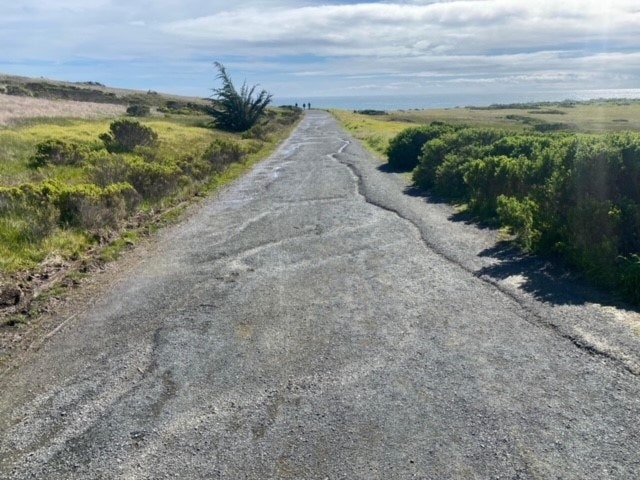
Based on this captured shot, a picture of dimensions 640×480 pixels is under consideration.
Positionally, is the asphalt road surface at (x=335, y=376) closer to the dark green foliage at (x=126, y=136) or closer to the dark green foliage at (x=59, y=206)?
the dark green foliage at (x=59, y=206)

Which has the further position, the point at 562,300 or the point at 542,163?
the point at 542,163

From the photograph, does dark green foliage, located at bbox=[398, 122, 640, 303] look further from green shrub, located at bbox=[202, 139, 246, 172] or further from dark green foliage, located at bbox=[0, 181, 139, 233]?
green shrub, located at bbox=[202, 139, 246, 172]

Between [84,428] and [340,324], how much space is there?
287 centimetres

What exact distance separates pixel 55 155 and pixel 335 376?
1659cm

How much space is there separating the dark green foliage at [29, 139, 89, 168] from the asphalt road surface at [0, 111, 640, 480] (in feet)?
36.7

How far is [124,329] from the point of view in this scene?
6.49 meters

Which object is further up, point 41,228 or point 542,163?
point 542,163

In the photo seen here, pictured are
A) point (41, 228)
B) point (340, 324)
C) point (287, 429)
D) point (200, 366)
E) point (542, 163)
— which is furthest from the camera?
point (542, 163)

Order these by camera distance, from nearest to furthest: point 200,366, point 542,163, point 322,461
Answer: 1. point 322,461
2. point 200,366
3. point 542,163

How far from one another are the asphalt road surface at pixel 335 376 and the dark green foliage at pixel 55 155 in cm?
1120

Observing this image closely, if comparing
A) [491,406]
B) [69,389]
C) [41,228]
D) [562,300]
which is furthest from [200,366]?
[41,228]

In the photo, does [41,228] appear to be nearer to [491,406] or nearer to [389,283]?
[389,283]

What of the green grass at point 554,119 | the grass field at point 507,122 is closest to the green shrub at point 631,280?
the grass field at point 507,122

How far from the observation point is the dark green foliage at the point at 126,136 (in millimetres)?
23969
